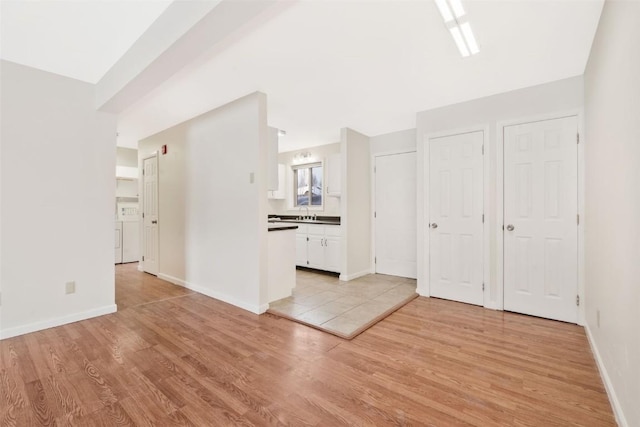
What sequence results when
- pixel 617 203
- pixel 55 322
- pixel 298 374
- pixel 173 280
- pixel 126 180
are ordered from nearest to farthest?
pixel 617 203 < pixel 298 374 < pixel 55 322 < pixel 173 280 < pixel 126 180

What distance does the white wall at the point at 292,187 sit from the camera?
5648mm

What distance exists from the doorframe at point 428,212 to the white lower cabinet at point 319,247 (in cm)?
144

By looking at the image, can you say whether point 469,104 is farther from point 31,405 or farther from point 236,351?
point 31,405

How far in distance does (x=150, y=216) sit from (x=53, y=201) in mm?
2166

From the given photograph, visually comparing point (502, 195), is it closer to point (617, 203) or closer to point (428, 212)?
point (428, 212)

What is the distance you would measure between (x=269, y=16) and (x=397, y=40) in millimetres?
981

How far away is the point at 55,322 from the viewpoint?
2809 mm

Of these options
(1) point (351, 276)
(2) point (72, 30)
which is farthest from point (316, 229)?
(2) point (72, 30)

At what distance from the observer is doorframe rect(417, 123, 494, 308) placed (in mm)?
3283

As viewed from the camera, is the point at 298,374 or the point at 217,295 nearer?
the point at 298,374

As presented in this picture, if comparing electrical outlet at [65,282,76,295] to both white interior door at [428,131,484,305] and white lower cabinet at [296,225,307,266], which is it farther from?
white interior door at [428,131,484,305]

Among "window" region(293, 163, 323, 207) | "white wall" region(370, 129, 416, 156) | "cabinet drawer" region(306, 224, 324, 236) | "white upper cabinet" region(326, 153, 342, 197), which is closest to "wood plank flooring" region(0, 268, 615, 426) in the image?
"cabinet drawer" region(306, 224, 324, 236)

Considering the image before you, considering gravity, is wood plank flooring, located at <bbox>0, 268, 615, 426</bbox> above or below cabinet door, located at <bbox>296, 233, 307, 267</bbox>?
below

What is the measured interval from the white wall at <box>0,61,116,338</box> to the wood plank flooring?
12.4 inches
